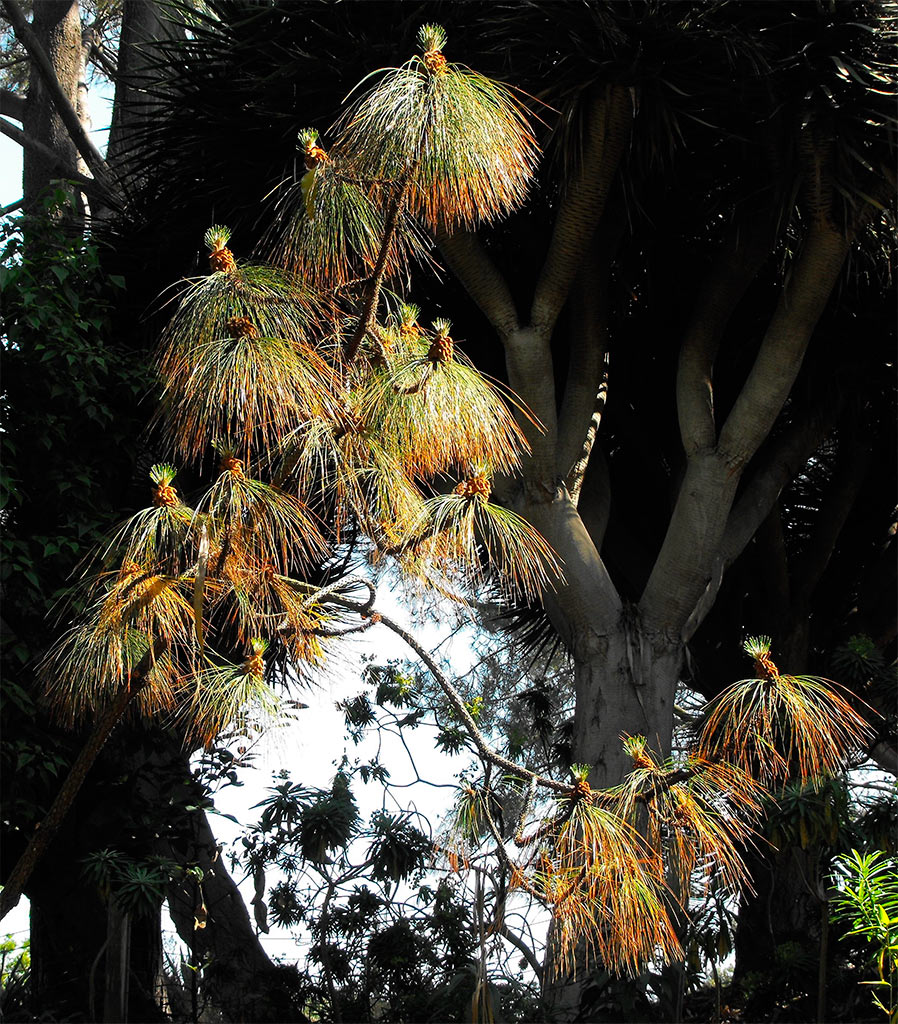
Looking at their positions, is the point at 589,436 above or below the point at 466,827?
above

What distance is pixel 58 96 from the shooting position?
7426 mm

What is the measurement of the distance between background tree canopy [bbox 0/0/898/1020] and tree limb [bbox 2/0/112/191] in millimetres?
1657

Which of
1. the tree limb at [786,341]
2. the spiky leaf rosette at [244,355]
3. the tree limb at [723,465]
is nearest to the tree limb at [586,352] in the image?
the tree limb at [723,465]

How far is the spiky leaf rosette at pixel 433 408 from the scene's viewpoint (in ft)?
10.6

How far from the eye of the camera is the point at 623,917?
3104 millimetres

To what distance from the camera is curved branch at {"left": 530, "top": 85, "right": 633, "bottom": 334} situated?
463 cm

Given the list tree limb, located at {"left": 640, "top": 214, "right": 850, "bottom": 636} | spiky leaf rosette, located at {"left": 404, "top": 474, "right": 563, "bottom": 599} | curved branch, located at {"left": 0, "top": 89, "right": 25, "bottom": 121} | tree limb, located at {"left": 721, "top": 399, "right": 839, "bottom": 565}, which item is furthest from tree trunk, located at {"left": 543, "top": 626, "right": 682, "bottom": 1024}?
curved branch, located at {"left": 0, "top": 89, "right": 25, "bottom": 121}

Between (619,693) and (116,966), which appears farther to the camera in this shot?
(619,693)

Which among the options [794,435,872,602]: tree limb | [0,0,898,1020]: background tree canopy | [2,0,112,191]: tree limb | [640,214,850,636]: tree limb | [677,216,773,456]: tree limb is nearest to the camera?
[0,0,898,1020]: background tree canopy

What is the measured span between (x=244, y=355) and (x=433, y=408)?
0.55m

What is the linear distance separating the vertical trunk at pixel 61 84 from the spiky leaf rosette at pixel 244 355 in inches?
223

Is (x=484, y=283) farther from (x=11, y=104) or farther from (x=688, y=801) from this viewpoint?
(x=11, y=104)

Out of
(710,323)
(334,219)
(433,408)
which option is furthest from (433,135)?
(710,323)

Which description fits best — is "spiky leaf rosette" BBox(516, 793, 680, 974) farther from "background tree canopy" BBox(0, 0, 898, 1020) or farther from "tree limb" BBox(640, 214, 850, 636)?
"tree limb" BBox(640, 214, 850, 636)
